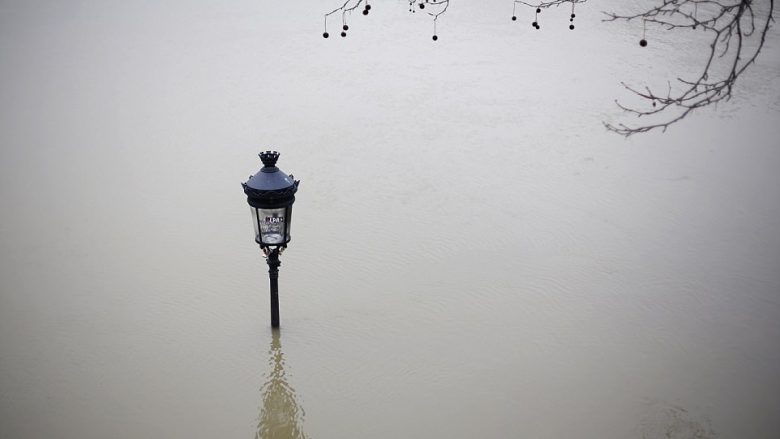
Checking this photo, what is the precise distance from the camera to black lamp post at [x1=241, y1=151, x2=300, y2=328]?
4406mm

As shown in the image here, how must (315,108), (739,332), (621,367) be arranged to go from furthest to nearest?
1. (315,108)
2. (739,332)
3. (621,367)

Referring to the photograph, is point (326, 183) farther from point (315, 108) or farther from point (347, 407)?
point (347, 407)

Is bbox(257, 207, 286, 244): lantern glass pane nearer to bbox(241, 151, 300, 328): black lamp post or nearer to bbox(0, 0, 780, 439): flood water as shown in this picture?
bbox(241, 151, 300, 328): black lamp post

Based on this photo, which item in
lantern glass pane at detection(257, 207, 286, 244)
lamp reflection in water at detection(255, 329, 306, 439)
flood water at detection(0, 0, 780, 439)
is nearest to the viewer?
lamp reflection in water at detection(255, 329, 306, 439)

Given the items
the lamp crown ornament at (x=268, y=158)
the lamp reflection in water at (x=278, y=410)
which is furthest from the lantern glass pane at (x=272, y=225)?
the lamp reflection in water at (x=278, y=410)

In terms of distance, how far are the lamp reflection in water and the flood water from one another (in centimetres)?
2

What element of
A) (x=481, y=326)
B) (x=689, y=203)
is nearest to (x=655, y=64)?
(x=689, y=203)

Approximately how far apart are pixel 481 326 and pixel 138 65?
→ 7841 mm

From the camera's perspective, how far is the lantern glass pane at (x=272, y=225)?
4.50 m

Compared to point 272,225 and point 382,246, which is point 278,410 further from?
point 382,246

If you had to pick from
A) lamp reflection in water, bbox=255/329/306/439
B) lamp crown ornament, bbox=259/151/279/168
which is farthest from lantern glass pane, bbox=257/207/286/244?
lamp reflection in water, bbox=255/329/306/439

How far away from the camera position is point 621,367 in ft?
16.3

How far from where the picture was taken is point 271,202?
4430 millimetres

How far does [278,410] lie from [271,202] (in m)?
1.30
